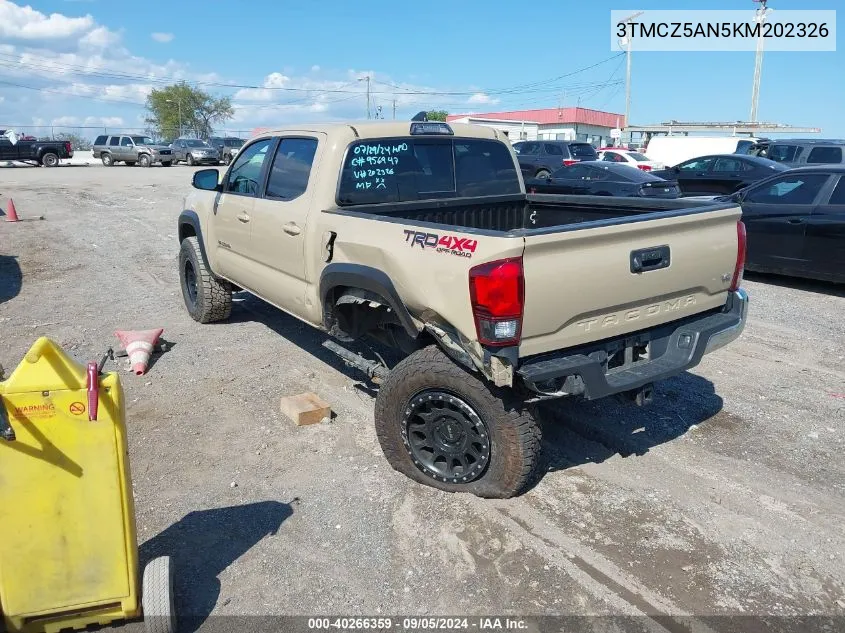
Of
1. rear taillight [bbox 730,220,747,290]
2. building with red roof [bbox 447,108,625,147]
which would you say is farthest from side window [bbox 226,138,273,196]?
building with red roof [bbox 447,108,625,147]

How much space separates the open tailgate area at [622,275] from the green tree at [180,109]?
274ft

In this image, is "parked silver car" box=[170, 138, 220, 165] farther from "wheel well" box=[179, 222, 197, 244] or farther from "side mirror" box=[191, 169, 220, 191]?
"side mirror" box=[191, 169, 220, 191]

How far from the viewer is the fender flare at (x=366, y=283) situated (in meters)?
3.59

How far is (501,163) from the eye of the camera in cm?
534

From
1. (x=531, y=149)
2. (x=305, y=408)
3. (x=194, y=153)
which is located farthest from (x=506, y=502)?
(x=194, y=153)

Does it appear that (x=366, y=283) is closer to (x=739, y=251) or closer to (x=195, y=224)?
(x=739, y=251)

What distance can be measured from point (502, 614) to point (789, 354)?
4479 mm

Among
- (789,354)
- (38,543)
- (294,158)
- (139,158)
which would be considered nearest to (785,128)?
(139,158)

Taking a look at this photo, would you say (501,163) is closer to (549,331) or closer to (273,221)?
(273,221)

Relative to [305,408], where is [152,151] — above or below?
above

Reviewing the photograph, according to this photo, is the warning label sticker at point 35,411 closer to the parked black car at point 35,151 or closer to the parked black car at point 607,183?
the parked black car at point 607,183

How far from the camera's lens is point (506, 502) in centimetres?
366

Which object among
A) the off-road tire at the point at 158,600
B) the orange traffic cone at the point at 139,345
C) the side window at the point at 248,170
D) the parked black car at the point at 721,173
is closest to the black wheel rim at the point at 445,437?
the off-road tire at the point at 158,600

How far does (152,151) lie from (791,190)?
105 ft
